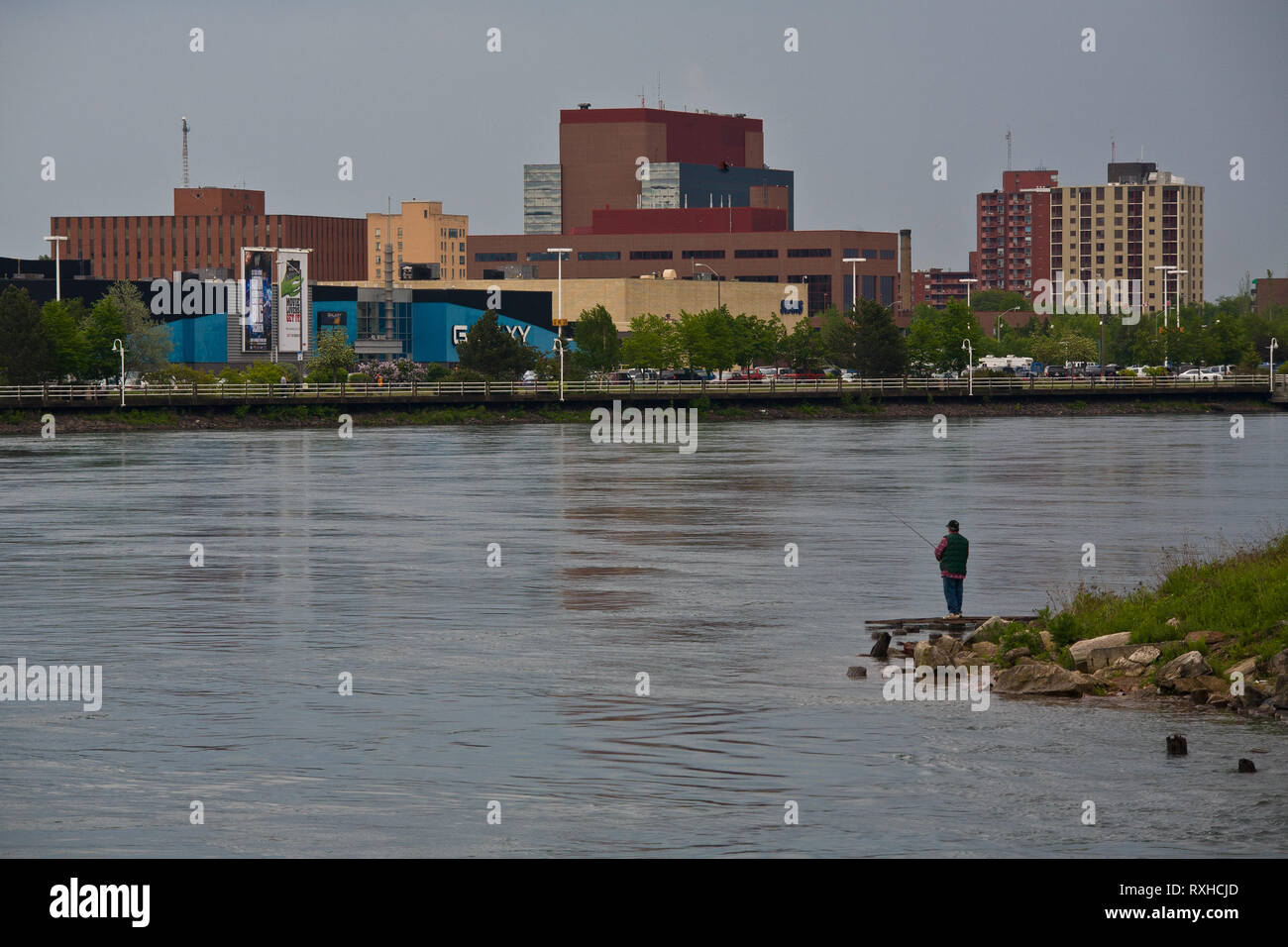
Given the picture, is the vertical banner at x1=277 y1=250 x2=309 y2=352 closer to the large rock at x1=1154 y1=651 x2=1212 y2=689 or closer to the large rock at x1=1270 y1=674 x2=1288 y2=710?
the large rock at x1=1154 y1=651 x2=1212 y2=689

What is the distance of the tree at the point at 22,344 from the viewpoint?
109750mm

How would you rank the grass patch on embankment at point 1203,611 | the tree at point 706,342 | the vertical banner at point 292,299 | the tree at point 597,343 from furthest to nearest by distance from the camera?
the tree at point 706,342 → the tree at point 597,343 → the vertical banner at point 292,299 → the grass patch on embankment at point 1203,611

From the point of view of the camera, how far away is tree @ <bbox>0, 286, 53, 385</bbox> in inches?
4321

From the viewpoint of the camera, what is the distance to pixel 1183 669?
2355 cm

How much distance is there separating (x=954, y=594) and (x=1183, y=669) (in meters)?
5.14

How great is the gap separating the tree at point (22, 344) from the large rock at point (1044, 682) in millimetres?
95655

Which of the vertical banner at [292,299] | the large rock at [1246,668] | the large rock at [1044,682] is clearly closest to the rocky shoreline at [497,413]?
the vertical banner at [292,299]

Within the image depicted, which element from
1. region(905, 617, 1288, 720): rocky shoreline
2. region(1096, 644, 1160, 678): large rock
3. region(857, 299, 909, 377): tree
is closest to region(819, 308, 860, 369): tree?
region(857, 299, 909, 377): tree

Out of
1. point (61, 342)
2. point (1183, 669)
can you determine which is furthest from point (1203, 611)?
point (61, 342)

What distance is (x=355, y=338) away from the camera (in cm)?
16250

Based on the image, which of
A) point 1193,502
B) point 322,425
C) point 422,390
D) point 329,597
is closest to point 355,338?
point 422,390

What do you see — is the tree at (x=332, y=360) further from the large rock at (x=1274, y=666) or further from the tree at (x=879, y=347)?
the large rock at (x=1274, y=666)
